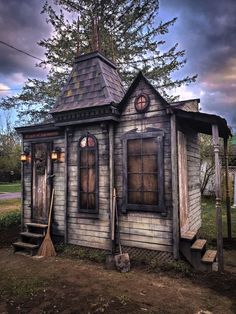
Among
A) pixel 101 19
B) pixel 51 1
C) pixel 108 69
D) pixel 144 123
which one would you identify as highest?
pixel 51 1

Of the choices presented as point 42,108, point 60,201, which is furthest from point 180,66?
point 60,201

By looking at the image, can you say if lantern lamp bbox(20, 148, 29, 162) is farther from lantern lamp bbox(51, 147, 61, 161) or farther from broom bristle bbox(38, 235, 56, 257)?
broom bristle bbox(38, 235, 56, 257)

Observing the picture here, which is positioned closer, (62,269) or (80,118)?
(62,269)

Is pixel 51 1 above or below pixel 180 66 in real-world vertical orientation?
above

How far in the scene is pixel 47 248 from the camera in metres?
6.75

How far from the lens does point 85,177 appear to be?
22.6 feet

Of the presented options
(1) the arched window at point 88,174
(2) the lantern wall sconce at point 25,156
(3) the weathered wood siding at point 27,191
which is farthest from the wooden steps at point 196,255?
(2) the lantern wall sconce at point 25,156

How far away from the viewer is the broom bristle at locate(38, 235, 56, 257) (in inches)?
264

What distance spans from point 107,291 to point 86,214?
98.5 inches

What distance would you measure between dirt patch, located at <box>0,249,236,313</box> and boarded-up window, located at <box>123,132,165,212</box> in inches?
60.4

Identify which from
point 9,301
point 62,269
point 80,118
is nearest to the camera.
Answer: point 9,301

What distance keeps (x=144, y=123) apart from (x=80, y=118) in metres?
1.82

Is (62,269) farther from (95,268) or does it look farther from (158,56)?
(158,56)

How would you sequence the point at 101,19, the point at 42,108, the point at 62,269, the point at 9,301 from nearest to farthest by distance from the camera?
the point at 9,301
the point at 62,269
the point at 101,19
the point at 42,108
